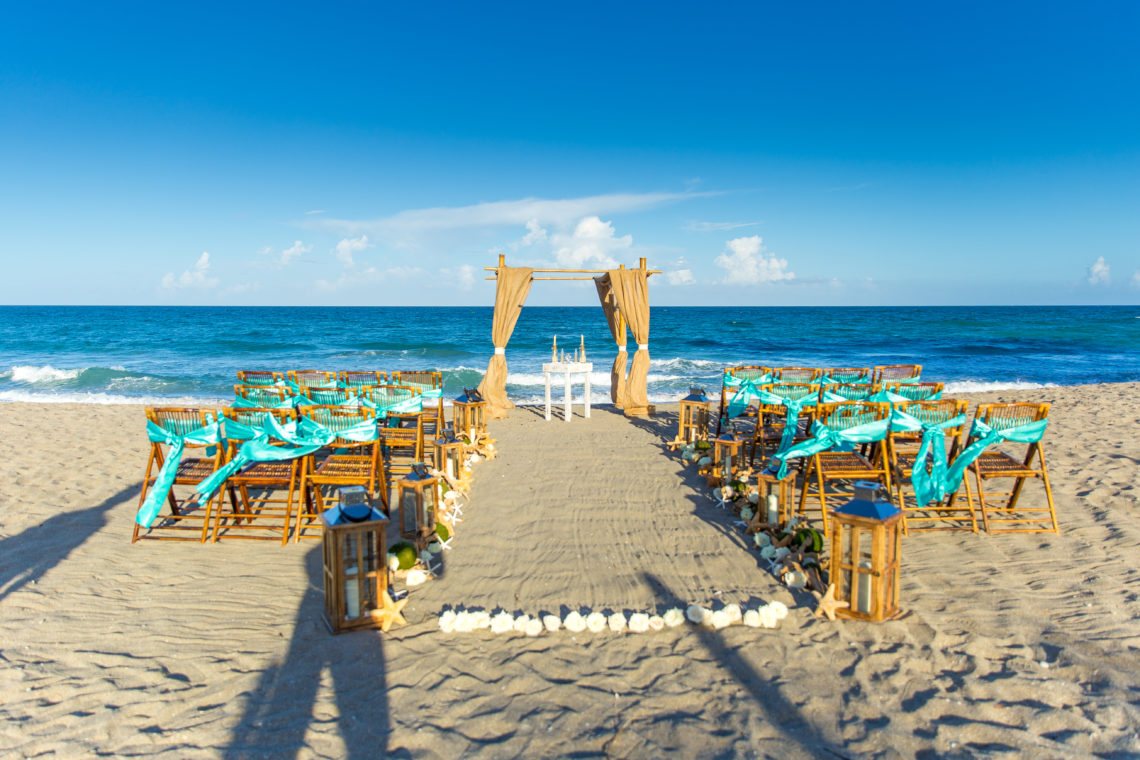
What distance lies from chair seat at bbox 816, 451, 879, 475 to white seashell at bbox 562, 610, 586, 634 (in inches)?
114

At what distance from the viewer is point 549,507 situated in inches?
235

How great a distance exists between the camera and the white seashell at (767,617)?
3637mm

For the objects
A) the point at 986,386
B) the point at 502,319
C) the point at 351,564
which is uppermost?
the point at 502,319

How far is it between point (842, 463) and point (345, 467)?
15.8 ft

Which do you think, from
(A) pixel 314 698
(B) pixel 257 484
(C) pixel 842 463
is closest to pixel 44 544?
(B) pixel 257 484

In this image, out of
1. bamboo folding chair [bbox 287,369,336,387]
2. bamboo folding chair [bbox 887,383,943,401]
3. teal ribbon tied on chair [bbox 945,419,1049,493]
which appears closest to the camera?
teal ribbon tied on chair [bbox 945,419,1049,493]

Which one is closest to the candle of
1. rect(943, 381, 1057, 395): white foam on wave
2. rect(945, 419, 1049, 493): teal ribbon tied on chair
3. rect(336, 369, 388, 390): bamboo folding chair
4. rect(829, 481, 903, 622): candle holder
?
rect(829, 481, 903, 622): candle holder

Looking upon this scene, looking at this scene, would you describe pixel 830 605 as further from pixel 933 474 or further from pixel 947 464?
pixel 947 464

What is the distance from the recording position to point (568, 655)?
3.38m

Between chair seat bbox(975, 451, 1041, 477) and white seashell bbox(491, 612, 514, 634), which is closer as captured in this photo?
white seashell bbox(491, 612, 514, 634)

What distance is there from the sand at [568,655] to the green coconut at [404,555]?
243 mm

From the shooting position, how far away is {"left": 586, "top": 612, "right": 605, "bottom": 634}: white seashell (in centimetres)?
362

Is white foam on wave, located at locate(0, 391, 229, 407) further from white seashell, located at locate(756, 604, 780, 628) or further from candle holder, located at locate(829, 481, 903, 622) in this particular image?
candle holder, located at locate(829, 481, 903, 622)

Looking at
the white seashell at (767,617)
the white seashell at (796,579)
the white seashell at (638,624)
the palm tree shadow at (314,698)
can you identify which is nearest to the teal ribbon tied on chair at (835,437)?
the white seashell at (796,579)
